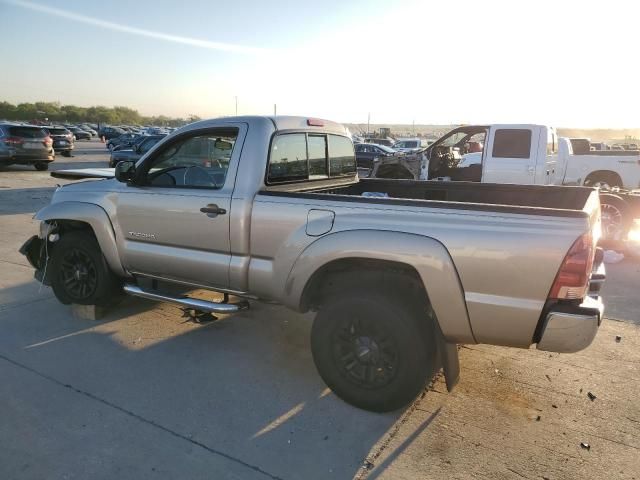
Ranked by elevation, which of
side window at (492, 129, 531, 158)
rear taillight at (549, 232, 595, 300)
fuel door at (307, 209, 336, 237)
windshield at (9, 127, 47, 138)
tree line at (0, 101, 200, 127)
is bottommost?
rear taillight at (549, 232, 595, 300)

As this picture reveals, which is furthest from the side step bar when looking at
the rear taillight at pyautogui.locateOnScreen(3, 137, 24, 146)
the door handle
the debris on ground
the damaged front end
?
the rear taillight at pyautogui.locateOnScreen(3, 137, 24, 146)

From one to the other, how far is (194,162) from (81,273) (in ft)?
5.50

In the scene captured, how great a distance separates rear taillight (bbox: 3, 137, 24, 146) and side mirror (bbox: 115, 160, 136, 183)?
1665cm

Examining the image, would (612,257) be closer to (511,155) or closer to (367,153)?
(511,155)

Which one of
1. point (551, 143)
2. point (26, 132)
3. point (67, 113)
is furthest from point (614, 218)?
point (67, 113)

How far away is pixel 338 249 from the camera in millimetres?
3145

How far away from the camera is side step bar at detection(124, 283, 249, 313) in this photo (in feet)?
12.4

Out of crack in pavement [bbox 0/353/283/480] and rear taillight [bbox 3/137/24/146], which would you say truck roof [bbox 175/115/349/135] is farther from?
rear taillight [bbox 3/137/24/146]

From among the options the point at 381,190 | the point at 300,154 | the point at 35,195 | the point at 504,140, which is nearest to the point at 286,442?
the point at 300,154

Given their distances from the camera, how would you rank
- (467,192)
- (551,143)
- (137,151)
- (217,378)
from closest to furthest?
(217,378) < (467,192) < (551,143) < (137,151)

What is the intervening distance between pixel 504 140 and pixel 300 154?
22.6 ft

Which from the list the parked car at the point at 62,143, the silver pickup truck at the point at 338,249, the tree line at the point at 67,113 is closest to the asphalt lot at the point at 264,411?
the silver pickup truck at the point at 338,249

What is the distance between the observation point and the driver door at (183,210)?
376 centimetres

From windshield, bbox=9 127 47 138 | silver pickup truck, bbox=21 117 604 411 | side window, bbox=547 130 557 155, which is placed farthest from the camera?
windshield, bbox=9 127 47 138
